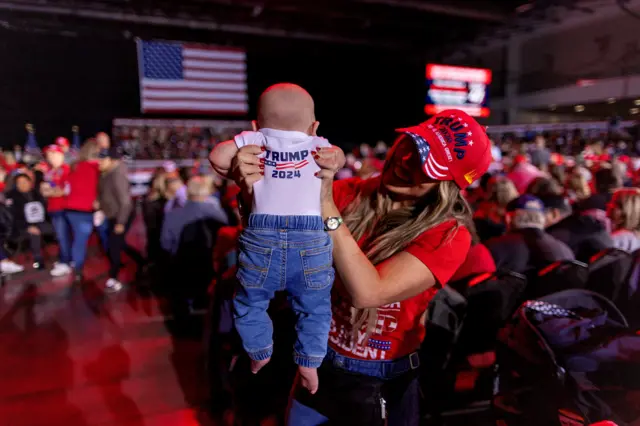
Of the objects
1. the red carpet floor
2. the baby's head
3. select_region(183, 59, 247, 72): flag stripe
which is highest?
select_region(183, 59, 247, 72): flag stripe

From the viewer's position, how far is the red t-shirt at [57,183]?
545 centimetres

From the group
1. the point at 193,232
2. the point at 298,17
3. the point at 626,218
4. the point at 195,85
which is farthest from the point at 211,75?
the point at 626,218

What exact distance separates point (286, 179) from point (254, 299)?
0.33m

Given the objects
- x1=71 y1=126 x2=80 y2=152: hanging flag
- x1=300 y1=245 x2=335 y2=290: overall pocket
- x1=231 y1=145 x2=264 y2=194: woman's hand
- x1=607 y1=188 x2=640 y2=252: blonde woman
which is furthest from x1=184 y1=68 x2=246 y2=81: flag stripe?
x1=300 y1=245 x2=335 y2=290: overall pocket

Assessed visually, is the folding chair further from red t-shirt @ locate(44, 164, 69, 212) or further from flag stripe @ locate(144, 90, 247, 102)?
flag stripe @ locate(144, 90, 247, 102)

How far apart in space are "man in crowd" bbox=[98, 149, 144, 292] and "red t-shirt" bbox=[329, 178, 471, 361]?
4.23 metres

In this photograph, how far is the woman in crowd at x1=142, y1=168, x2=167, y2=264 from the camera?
16.8 ft

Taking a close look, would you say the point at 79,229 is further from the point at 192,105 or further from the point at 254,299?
the point at 192,105

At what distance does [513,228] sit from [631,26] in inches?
412

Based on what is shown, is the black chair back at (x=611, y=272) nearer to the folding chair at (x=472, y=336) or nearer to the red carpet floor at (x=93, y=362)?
the folding chair at (x=472, y=336)

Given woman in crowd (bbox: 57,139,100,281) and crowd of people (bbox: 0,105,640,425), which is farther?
woman in crowd (bbox: 57,139,100,281)

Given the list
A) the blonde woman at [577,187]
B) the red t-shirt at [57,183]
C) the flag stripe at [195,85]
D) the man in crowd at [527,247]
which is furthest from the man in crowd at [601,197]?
the flag stripe at [195,85]

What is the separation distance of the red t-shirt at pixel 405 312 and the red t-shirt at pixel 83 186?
14.7 ft

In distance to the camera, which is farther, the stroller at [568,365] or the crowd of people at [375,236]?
the stroller at [568,365]
